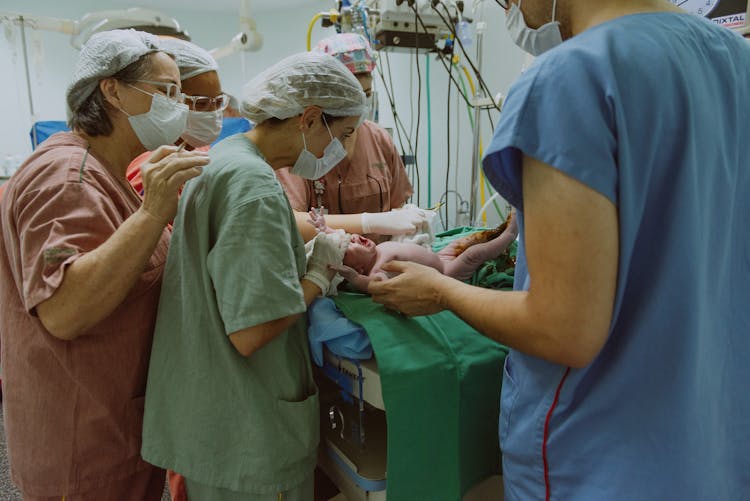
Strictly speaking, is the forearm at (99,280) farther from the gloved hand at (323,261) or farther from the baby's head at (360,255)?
the baby's head at (360,255)

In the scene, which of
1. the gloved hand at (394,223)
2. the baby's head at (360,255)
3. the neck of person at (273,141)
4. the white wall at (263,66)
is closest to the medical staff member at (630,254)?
the baby's head at (360,255)

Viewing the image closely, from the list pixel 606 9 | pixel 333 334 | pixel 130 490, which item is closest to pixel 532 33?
pixel 606 9

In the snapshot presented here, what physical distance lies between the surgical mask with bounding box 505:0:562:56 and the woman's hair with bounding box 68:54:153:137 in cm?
86

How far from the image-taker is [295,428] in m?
0.99

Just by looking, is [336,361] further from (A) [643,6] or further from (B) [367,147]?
(B) [367,147]

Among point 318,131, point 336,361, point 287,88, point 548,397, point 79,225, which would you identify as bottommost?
point 336,361

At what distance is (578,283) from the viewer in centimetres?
57

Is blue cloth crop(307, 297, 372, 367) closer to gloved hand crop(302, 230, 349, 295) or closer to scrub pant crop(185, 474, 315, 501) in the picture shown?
gloved hand crop(302, 230, 349, 295)

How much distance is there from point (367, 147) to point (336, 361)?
1038mm

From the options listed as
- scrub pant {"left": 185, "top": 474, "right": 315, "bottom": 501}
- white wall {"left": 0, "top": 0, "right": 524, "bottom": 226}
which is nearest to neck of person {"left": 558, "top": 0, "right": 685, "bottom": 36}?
scrub pant {"left": 185, "top": 474, "right": 315, "bottom": 501}

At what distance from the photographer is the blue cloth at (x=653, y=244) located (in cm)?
56

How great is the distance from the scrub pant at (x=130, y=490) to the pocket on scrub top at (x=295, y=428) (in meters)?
0.38

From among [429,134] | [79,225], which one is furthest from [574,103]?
[429,134]

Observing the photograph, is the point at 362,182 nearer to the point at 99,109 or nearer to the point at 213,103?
the point at 213,103
